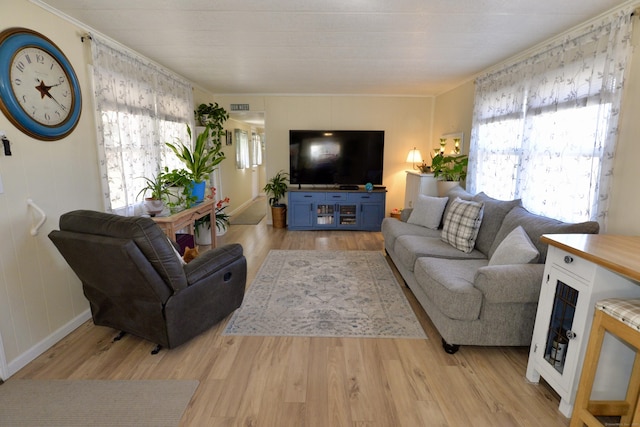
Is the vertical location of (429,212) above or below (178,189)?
below

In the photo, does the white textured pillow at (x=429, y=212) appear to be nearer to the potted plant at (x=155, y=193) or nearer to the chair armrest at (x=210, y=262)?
the chair armrest at (x=210, y=262)

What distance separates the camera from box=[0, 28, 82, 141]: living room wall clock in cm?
189

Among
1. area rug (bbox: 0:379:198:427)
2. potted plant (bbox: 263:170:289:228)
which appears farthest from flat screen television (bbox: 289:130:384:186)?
area rug (bbox: 0:379:198:427)

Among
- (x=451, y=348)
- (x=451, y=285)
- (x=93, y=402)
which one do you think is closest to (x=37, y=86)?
(x=93, y=402)

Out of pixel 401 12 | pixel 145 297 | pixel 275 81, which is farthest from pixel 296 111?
pixel 145 297

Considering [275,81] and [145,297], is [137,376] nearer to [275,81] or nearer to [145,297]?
[145,297]

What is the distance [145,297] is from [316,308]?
1368 millimetres

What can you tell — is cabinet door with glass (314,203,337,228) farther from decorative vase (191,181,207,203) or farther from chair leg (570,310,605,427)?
chair leg (570,310,605,427)

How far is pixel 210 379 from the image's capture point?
6.24ft

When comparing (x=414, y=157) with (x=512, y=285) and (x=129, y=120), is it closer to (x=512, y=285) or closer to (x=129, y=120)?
(x=512, y=285)

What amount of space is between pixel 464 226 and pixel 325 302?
4.97 ft

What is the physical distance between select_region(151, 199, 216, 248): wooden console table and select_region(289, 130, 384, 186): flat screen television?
6.17 ft

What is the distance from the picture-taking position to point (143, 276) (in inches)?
72.1

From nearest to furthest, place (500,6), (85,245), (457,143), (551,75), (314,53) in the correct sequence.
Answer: (85,245), (500,6), (551,75), (314,53), (457,143)
